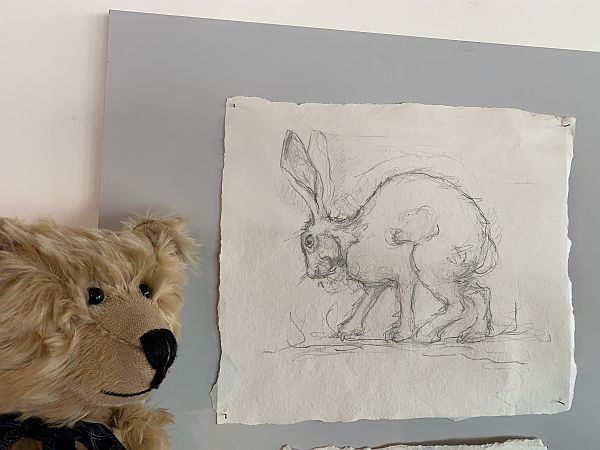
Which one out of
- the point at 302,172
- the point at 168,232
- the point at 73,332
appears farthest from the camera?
the point at 302,172

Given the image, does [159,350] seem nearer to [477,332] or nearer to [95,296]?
[95,296]

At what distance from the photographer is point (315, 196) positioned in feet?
2.39

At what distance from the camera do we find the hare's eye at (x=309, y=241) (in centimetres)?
72

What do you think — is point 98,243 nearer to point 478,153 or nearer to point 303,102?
point 303,102

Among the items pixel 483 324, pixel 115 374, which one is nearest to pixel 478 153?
pixel 483 324

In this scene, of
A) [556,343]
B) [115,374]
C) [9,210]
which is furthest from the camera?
[556,343]

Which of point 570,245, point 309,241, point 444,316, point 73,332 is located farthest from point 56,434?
point 570,245

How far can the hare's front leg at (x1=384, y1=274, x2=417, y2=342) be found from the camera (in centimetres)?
74

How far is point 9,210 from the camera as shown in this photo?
665 millimetres

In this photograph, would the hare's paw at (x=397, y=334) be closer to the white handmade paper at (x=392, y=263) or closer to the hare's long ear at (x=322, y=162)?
the white handmade paper at (x=392, y=263)

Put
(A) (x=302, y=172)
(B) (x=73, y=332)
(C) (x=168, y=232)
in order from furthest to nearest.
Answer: (A) (x=302, y=172) < (C) (x=168, y=232) < (B) (x=73, y=332)

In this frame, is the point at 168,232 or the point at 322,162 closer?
the point at 168,232

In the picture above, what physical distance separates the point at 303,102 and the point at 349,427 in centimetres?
40

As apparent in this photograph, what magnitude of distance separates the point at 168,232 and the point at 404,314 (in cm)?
30
